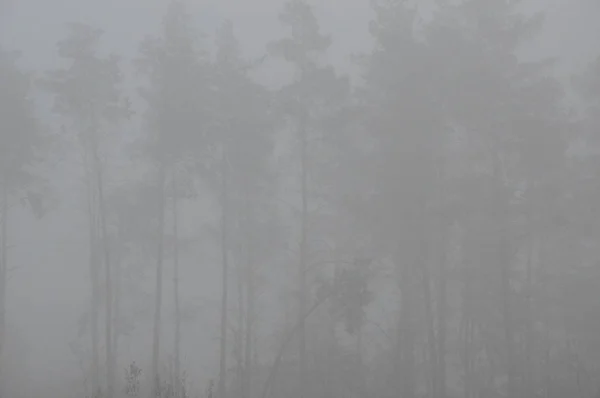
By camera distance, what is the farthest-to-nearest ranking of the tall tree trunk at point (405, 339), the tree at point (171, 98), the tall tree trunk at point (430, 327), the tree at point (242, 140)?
the tree at point (171, 98) → the tree at point (242, 140) → the tall tree trunk at point (405, 339) → the tall tree trunk at point (430, 327)

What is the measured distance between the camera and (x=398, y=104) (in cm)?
1880

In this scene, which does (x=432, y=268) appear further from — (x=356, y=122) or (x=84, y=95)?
(x=84, y=95)

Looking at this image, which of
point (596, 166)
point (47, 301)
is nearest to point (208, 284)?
point (47, 301)

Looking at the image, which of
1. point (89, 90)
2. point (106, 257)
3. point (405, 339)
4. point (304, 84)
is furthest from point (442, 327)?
point (89, 90)

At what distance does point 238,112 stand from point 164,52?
3492 millimetres

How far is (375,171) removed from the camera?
18719mm

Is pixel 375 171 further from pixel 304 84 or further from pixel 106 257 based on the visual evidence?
pixel 106 257

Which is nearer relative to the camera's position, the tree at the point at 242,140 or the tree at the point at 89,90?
the tree at the point at 242,140

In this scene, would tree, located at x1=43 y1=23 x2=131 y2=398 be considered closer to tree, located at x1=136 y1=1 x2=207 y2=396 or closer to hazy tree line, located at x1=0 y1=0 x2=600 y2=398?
hazy tree line, located at x1=0 y1=0 x2=600 y2=398

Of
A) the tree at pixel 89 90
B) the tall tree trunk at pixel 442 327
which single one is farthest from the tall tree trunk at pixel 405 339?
the tree at pixel 89 90

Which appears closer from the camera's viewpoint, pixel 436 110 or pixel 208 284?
pixel 436 110

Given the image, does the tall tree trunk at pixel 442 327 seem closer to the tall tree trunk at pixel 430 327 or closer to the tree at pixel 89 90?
the tall tree trunk at pixel 430 327

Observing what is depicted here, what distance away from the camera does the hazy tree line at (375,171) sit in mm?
18328

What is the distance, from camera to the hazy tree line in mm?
18328
